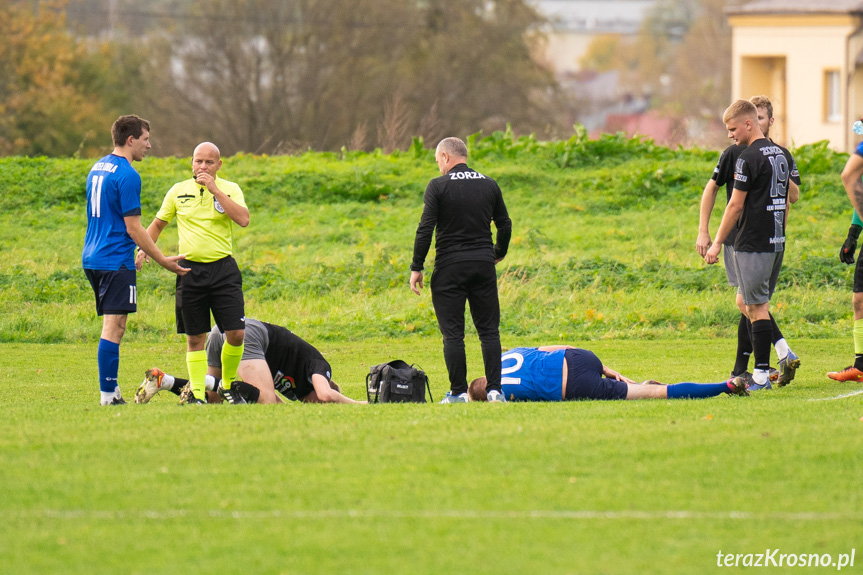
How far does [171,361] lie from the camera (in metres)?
12.2

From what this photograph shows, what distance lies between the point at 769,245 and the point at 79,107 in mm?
41148

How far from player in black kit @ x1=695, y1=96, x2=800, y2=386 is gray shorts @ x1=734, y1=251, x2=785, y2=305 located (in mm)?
219

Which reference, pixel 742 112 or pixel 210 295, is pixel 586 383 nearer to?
pixel 742 112

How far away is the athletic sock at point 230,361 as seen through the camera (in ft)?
28.2

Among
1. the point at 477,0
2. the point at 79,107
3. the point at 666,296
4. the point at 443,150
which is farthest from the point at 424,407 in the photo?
the point at 477,0

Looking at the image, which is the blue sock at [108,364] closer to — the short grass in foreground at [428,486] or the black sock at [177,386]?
A: the short grass in foreground at [428,486]

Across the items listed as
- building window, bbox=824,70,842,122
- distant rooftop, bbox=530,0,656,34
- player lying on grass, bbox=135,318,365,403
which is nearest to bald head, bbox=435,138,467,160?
player lying on grass, bbox=135,318,365,403

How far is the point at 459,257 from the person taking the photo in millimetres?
8633

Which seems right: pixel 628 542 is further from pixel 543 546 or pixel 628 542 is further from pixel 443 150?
pixel 443 150

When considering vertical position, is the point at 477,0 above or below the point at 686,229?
above

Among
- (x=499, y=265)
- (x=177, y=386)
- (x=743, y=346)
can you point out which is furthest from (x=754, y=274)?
(x=499, y=265)

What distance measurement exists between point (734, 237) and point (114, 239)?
478 cm

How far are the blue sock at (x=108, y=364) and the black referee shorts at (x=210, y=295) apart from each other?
0.56 m

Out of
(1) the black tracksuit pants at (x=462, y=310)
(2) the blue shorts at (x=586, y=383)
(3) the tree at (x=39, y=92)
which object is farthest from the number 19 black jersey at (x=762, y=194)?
(3) the tree at (x=39, y=92)
